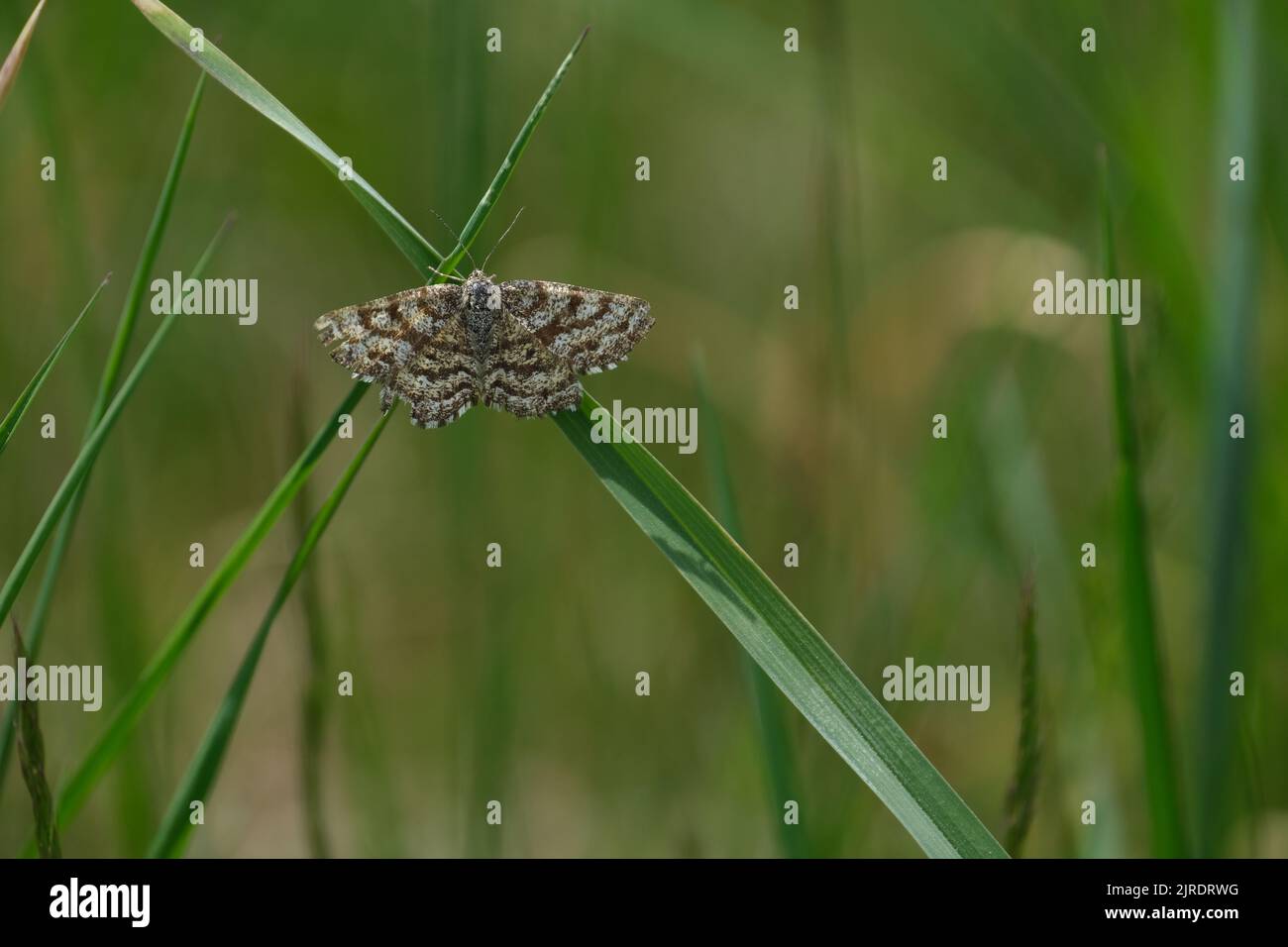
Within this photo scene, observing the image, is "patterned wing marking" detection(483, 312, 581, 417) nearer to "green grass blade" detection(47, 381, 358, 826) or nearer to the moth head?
the moth head

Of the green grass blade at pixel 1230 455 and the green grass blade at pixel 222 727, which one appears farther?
the green grass blade at pixel 1230 455

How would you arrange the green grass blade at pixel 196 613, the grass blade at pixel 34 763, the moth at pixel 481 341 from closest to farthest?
the grass blade at pixel 34 763 → the green grass blade at pixel 196 613 → the moth at pixel 481 341

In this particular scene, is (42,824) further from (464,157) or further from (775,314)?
(775,314)

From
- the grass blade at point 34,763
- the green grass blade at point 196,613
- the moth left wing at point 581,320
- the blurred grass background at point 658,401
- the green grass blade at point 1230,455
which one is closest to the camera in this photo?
the grass blade at point 34,763

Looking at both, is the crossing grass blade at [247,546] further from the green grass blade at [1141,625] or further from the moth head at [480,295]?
the green grass blade at [1141,625]

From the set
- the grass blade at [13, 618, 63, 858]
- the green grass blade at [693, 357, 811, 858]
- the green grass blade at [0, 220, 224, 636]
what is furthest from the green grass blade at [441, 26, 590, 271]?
the grass blade at [13, 618, 63, 858]

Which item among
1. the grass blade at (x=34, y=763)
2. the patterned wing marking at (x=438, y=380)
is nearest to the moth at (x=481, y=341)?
the patterned wing marking at (x=438, y=380)

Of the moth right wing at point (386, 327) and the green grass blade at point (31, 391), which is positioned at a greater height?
the moth right wing at point (386, 327)
